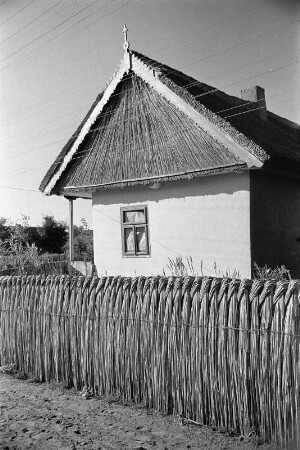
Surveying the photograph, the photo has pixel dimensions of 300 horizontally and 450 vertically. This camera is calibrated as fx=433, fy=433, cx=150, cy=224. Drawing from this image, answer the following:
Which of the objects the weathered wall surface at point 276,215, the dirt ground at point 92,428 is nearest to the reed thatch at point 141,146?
the weathered wall surface at point 276,215

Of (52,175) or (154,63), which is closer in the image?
(154,63)

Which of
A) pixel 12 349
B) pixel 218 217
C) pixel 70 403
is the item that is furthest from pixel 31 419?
pixel 218 217

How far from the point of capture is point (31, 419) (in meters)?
4.23

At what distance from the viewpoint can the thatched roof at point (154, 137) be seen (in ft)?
28.6

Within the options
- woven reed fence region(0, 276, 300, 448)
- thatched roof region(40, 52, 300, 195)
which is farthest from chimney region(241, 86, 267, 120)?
woven reed fence region(0, 276, 300, 448)

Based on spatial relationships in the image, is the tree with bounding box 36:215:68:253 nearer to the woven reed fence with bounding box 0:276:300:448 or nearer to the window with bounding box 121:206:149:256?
the window with bounding box 121:206:149:256

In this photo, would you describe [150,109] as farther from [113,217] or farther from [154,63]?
[113,217]

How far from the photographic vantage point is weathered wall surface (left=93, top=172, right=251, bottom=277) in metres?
8.83

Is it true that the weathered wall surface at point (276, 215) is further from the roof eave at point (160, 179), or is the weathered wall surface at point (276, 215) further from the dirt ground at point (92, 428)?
the dirt ground at point (92, 428)

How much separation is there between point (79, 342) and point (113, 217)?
6305mm

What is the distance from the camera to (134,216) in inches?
423

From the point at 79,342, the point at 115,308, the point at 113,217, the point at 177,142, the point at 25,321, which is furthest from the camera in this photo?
the point at 113,217

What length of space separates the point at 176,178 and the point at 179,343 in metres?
5.59

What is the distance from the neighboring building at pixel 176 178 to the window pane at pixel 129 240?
1.0 inches
